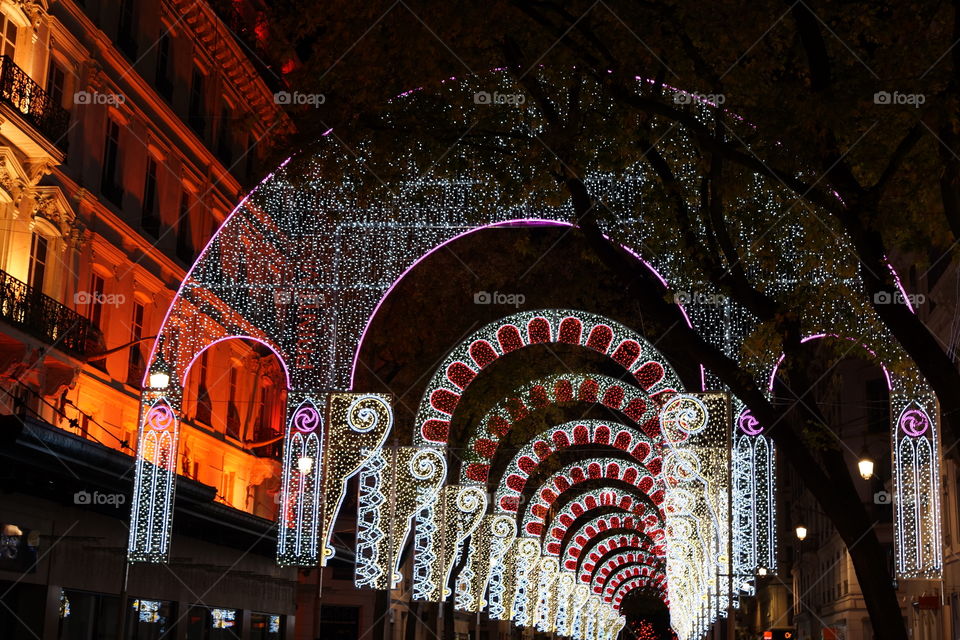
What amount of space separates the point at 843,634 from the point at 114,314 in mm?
31858

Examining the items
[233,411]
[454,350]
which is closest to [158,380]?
[454,350]

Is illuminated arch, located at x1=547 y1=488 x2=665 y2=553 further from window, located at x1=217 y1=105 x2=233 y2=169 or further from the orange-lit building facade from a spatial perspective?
window, located at x1=217 y1=105 x2=233 y2=169

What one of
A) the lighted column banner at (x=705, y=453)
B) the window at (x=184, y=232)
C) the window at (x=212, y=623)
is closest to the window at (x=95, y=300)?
the window at (x=184, y=232)

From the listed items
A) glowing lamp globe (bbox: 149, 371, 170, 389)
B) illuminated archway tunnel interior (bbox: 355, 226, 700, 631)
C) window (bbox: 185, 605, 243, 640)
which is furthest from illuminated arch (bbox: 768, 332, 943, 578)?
window (bbox: 185, 605, 243, 640)

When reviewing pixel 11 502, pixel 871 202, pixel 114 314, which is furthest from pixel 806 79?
pixel 114 314

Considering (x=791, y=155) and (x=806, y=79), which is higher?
(x=806, y=79)

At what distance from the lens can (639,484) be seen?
137 feet

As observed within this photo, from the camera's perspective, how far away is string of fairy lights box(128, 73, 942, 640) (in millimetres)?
18078

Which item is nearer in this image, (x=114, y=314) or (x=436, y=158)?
(x=436, y=158)

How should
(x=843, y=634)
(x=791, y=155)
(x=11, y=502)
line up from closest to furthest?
(x=791, y=155) < (x=11, y=502) < (x=843, y=634)

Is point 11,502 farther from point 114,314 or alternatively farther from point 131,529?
point 114,314
